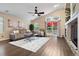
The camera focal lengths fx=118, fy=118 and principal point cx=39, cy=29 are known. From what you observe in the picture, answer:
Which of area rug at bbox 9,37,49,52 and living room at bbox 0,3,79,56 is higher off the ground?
living room at bbox 0,3,79,56

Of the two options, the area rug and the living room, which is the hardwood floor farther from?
the area rug

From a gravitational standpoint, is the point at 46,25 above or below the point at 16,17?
below

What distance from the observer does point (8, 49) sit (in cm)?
347

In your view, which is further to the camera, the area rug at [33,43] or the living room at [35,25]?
the area rug at [33,43]

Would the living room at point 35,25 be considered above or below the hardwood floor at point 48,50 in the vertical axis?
above

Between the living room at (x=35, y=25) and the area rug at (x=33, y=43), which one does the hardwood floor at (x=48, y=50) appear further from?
the area rug at (x=33, y=43)

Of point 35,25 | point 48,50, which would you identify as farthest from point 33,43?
point 35,25

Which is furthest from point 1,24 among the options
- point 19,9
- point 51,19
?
point 51,19

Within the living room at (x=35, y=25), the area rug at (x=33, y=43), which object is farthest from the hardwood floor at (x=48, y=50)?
the area rug at (x=33, y=43)

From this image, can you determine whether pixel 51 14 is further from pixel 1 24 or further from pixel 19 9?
pixel 1 24

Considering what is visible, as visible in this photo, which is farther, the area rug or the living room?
the area rug

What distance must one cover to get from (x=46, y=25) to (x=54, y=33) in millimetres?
317

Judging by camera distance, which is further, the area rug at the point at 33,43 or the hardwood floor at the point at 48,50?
the area rug at the point at 33,43

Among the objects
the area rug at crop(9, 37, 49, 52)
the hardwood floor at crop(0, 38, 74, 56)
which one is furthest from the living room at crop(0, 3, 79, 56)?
the area rug at crop(9, 37, 49, 52)
